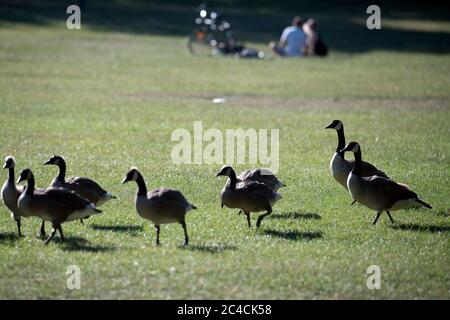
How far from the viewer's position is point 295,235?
1054 centimetres

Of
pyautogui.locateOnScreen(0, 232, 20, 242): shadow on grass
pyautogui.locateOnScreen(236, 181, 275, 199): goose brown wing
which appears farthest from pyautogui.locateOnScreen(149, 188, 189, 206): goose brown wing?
pyautogui.locateOnScreen(0, 232, 20, 242): shadow on grass

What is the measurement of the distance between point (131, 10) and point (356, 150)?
141ft

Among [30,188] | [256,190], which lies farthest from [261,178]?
[30,188]

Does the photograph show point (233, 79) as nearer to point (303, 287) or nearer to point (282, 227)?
point (282, 227)

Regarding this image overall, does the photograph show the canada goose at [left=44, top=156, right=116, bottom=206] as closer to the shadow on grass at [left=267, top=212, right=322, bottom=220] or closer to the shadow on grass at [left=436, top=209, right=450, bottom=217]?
the shadow on grass at [left=267, top=212, right=322, bottom=220]

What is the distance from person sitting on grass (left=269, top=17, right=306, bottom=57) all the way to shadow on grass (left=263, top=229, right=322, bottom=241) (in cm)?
2520

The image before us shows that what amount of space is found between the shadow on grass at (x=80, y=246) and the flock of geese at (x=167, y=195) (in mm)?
178

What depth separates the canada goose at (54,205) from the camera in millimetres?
9812

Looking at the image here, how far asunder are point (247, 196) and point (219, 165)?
4373 millimetres

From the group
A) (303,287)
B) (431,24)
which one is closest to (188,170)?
(303,287)

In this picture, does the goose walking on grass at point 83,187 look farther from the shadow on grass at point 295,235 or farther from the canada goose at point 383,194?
Result: the canada goose at point 383,194

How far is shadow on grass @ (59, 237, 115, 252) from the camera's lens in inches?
380

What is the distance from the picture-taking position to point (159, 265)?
903 cm

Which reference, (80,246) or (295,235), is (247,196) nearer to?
(295,235)
